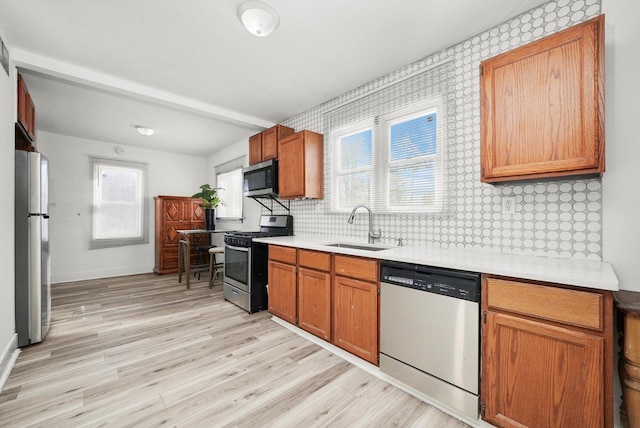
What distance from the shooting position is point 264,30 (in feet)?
6.29

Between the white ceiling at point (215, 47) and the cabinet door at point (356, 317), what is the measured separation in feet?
6.44

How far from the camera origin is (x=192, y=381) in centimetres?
191

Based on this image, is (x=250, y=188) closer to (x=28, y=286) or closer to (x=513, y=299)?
(x=28, y=286)

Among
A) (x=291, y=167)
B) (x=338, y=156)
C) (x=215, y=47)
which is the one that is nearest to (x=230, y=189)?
(x=291, y=167)

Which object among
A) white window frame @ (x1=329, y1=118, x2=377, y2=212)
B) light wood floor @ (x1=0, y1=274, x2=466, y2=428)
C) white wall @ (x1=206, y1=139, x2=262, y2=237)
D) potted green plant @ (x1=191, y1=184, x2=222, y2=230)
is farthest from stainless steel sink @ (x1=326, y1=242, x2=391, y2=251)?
potted green plant @ (x1=191, y1=184, x2=222, y2=230)

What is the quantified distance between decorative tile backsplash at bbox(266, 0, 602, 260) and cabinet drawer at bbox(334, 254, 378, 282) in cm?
62

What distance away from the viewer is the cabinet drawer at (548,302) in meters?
1.15

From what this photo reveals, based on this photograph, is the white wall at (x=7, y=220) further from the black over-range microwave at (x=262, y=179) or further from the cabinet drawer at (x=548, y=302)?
the cabinet drawer at (x=548, y=302)

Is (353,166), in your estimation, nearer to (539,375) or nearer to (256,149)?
(256,149)

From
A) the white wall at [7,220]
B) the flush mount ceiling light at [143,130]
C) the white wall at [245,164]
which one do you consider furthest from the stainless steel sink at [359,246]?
the flush mount ceiling light at [143,130]

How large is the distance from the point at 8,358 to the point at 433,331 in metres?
3.12

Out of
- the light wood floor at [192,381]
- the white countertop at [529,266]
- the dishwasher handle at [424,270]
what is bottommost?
the light wood floor at [192,381]

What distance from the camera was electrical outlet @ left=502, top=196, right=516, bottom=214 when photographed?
6.07 ft

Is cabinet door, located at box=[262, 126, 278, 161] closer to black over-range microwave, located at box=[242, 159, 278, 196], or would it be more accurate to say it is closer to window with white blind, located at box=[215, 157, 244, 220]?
black over-range microwave, located at box=[242, 159, 278, 196]
